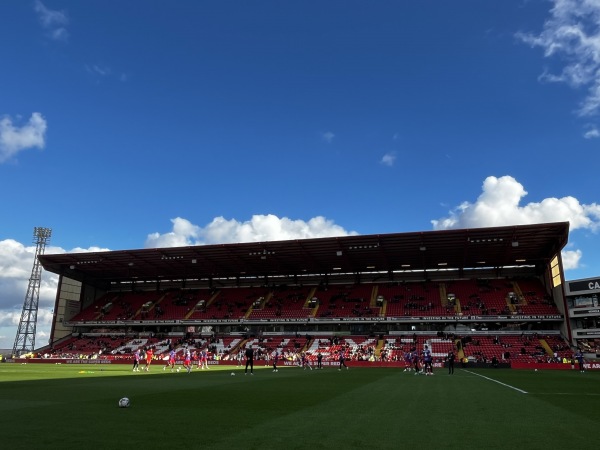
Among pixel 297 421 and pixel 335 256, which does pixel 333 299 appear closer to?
pixel 335 256

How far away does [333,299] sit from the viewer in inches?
2562

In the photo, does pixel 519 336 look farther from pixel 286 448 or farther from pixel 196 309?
pixel 286 448

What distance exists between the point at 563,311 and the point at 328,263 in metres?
29.6

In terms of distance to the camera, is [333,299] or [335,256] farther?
[333,299]

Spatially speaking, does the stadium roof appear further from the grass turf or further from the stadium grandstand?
the grass turf

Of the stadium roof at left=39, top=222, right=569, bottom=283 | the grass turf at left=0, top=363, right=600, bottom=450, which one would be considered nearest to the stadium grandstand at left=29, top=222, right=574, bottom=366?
the stadium roof at left=39, top=222, right=569, bottom=283

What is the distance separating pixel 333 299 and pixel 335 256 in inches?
310

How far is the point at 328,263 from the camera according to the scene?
211 feet

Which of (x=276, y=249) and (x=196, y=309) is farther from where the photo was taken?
(x=196, y=309)

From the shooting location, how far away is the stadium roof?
5235 cm

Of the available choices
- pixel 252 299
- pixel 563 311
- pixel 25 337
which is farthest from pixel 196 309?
pixel 563 311

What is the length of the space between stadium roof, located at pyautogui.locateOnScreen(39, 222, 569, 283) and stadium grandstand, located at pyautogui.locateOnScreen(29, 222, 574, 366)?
22 cm

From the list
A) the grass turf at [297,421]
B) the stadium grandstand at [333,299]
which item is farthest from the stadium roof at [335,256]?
the grass turf at [297,421]

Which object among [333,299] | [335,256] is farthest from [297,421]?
[333,299]
